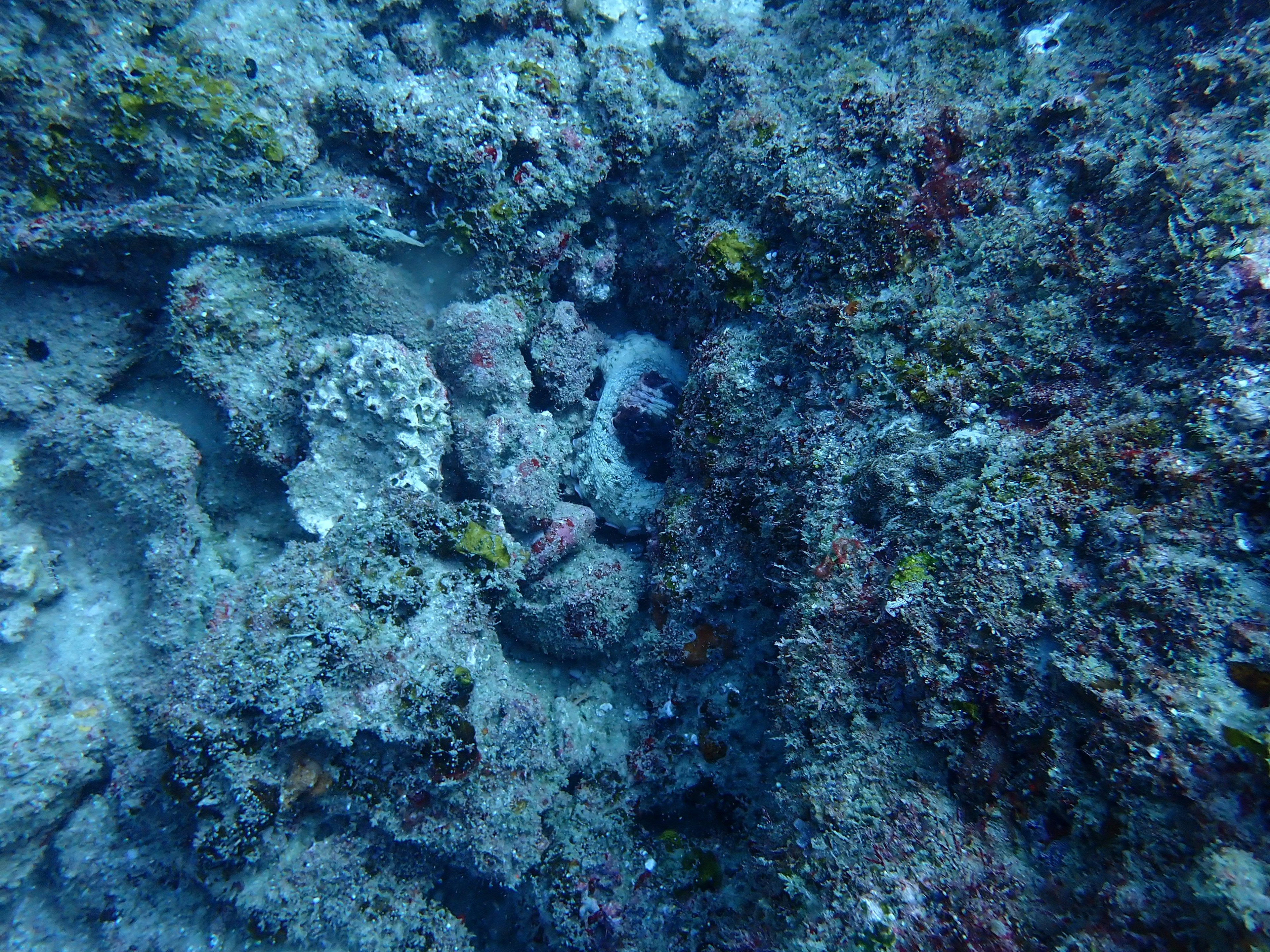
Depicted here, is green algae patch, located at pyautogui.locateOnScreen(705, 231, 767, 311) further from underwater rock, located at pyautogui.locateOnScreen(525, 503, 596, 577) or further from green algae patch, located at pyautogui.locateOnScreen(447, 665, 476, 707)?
green algae patch, located at pyautogui.locateOnScreen(447, 665, 476, 707)

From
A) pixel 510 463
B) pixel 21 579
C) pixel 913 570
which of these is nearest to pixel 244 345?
pixel 510 463

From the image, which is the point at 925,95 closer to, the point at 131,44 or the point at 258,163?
the point at 258,163

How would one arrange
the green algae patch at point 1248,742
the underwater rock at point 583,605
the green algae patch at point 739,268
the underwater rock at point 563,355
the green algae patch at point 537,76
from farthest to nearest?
the underwater rock at point 563,355
the green algae patch at point 537,76
the underwater rock at point 583,605
the green algae patch at point 739,268
the green algae patch at point 1248,742

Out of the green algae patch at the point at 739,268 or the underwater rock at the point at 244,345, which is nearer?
the green algae patch at the point at 739,268

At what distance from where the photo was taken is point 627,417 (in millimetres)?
4570

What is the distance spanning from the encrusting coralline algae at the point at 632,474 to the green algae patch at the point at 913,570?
3cm

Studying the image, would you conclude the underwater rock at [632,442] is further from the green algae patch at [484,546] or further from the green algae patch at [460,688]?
the green algae patch at [460,688]

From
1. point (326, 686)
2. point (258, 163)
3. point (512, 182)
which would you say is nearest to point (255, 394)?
point (258, 163)

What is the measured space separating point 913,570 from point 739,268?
228 cm

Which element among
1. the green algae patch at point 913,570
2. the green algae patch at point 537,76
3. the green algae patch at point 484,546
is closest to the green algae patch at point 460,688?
the green algae patch at point 484,546

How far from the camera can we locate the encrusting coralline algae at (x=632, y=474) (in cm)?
221

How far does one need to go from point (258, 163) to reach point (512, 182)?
74.6 inches

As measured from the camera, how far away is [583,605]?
4.22 m

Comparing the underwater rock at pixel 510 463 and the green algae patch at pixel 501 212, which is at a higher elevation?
the green algae patch at pixel 501 212
